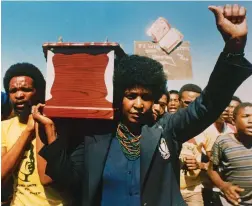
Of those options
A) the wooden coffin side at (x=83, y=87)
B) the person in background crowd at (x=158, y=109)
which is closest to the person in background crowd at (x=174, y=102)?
the person in background crowd at (x=158, y=109)

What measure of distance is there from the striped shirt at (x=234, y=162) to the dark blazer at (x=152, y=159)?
1.97 meters

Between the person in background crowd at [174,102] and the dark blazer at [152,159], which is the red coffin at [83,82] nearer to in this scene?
the dark blazer at [152,159]

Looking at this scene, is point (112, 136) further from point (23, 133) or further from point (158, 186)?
point (23, 133)

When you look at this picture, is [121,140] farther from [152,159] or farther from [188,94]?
[188,94]

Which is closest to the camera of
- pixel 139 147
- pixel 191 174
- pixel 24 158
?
pixel 139 147

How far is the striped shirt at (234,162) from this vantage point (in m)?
3.92

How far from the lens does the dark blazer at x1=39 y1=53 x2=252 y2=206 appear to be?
202 centimetres

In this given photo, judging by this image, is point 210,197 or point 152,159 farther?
point 210,197

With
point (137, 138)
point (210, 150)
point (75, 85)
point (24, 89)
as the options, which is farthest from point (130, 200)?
point (210, 150)

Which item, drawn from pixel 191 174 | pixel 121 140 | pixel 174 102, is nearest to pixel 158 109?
pixel 121 140

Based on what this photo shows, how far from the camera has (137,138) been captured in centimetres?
230

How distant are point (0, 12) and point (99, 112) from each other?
149 cm

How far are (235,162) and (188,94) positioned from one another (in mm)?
1495

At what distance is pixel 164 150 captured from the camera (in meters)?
2.17
